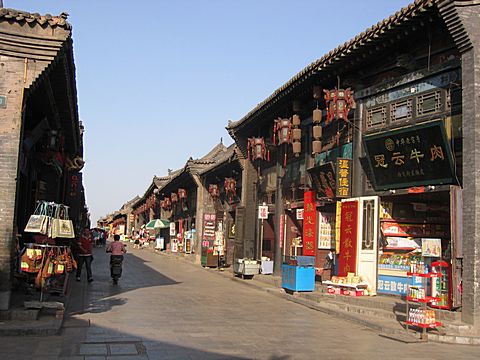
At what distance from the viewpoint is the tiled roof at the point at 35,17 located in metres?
9.73

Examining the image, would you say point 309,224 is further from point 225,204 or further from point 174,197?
point 174,197

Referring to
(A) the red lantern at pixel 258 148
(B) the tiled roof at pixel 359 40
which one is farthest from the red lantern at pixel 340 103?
(A) the red lantern at pixel 258 148

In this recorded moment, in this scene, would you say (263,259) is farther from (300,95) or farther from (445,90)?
(445,90)

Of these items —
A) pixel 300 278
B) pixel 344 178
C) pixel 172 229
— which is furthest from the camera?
pixel 172 229

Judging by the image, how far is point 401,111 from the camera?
42.0 feet

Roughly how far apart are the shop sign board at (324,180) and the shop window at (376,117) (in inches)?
70.5

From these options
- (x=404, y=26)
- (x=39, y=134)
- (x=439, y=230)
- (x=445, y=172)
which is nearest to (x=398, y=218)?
(x=439, y=230)

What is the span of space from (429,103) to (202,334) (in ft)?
22.5

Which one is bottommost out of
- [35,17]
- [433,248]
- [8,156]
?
[433,248]

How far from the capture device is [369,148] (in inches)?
536

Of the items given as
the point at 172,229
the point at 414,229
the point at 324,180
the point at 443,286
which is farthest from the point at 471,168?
the point at 172,229

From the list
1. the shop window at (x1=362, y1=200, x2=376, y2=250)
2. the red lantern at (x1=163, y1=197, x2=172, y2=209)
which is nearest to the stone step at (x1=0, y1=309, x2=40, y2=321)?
the shop window at (x1=362, y1=200, x2=376, y2=250)

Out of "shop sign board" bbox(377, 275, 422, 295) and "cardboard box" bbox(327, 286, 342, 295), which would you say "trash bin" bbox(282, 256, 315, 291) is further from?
"shop sign board" bbox(377, 275, 422, 295)

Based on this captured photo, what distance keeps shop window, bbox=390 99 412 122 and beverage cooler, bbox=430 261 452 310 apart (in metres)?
3.57
